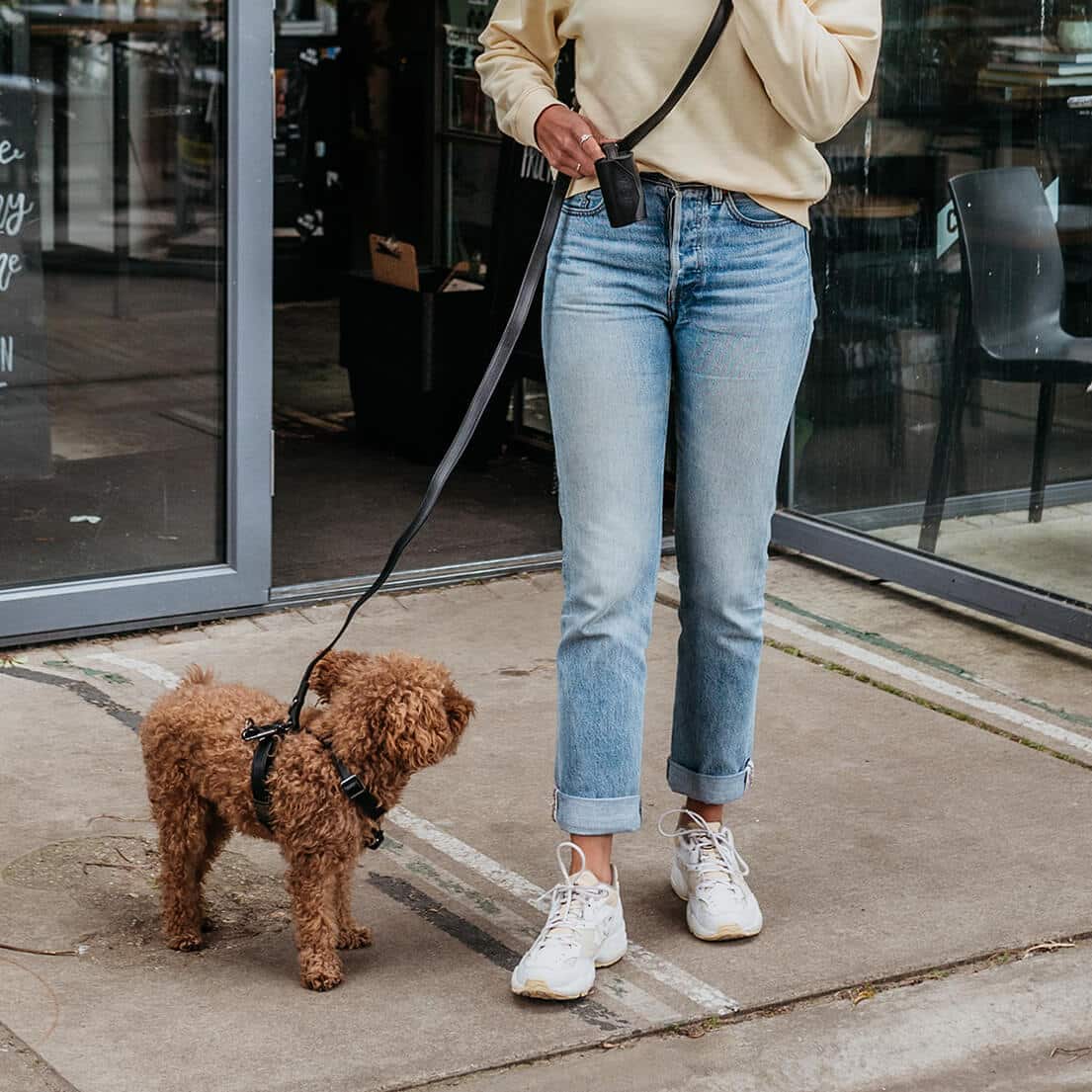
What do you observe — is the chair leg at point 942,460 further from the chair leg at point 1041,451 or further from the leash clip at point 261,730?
the leash clip at point 261,730

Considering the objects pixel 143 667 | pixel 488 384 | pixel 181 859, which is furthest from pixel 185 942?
pixel 143 667

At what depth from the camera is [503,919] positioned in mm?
3611

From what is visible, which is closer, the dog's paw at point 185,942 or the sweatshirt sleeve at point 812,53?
the sweatshirt sleeve at point 812,53

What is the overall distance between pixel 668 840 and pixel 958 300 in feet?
7.86

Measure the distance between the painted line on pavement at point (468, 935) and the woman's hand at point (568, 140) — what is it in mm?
1419

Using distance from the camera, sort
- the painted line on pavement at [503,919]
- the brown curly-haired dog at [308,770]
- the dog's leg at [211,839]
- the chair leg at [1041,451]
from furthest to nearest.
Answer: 1. the chair leg at [1041,451]
2. the dog's leg at [211,839]
3. the painted line on pavement at [503,919]
4. the brown curly-haired dog at [308,770]

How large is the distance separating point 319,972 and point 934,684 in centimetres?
236

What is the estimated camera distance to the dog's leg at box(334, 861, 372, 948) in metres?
3.30

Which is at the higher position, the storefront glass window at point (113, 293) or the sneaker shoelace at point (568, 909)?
the storefront glass window at point (113, 293)

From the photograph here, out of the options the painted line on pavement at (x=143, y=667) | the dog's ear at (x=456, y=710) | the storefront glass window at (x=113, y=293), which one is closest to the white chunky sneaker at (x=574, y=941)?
the dog's ear at (x=456, y=710)

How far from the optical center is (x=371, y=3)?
10.1m

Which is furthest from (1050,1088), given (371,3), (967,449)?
(371,3)

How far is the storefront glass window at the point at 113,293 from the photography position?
5137 mm

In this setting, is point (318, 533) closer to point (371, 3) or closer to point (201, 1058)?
point (201, 1058)
